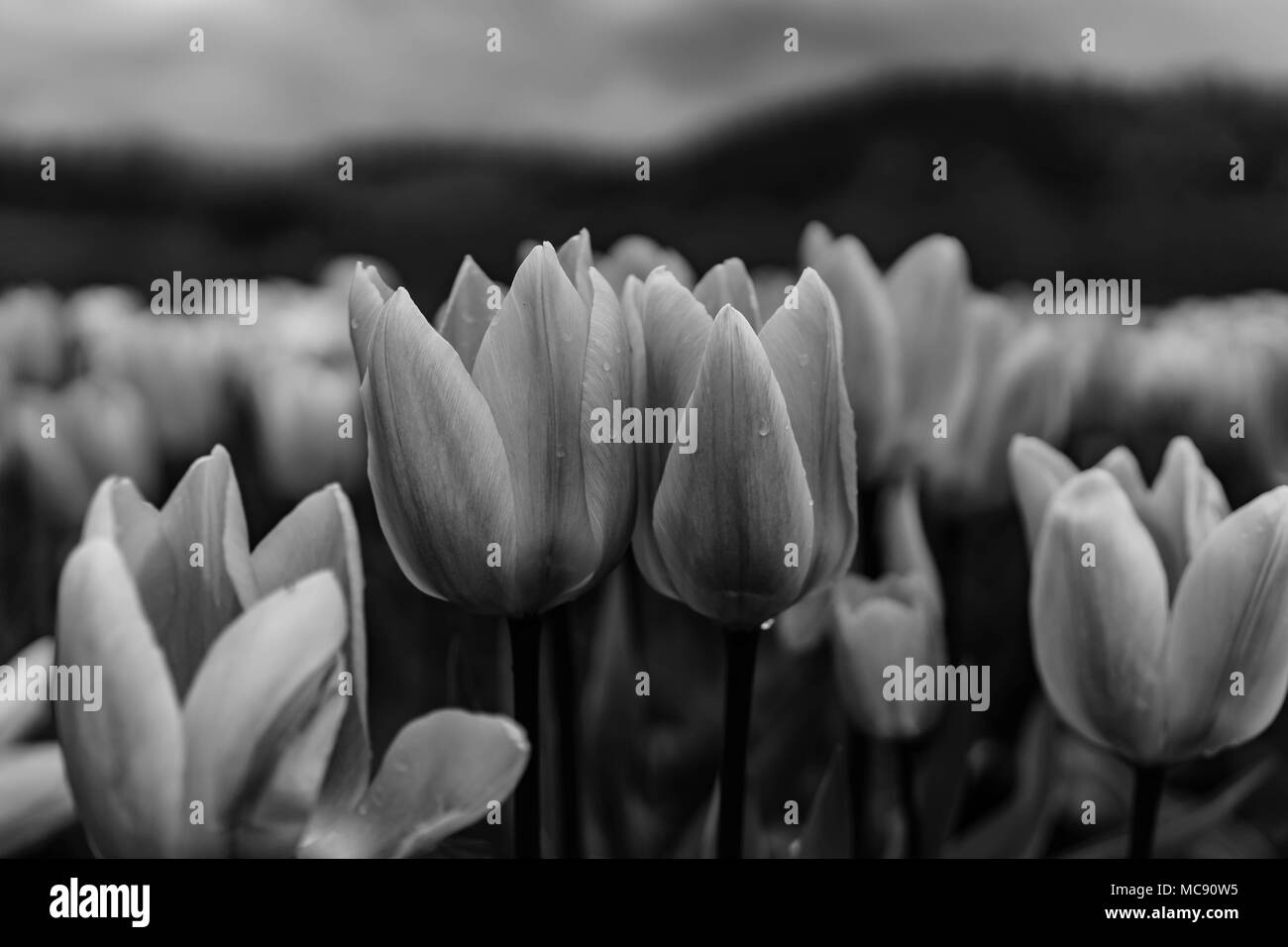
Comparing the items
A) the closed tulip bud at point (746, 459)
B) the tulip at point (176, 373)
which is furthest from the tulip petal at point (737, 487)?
the tulip at point (176, 373)

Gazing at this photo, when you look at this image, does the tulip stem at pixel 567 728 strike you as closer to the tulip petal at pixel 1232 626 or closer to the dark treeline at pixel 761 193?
the tulip petal at pixel 1232 626

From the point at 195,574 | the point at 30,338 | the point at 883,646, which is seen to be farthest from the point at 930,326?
the point at 30,338

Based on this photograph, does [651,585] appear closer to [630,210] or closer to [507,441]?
[507,441]

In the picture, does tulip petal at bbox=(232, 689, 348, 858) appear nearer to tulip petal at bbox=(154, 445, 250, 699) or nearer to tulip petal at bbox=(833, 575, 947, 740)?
tulip petal at bbox=(154, 445, 250, 699)
